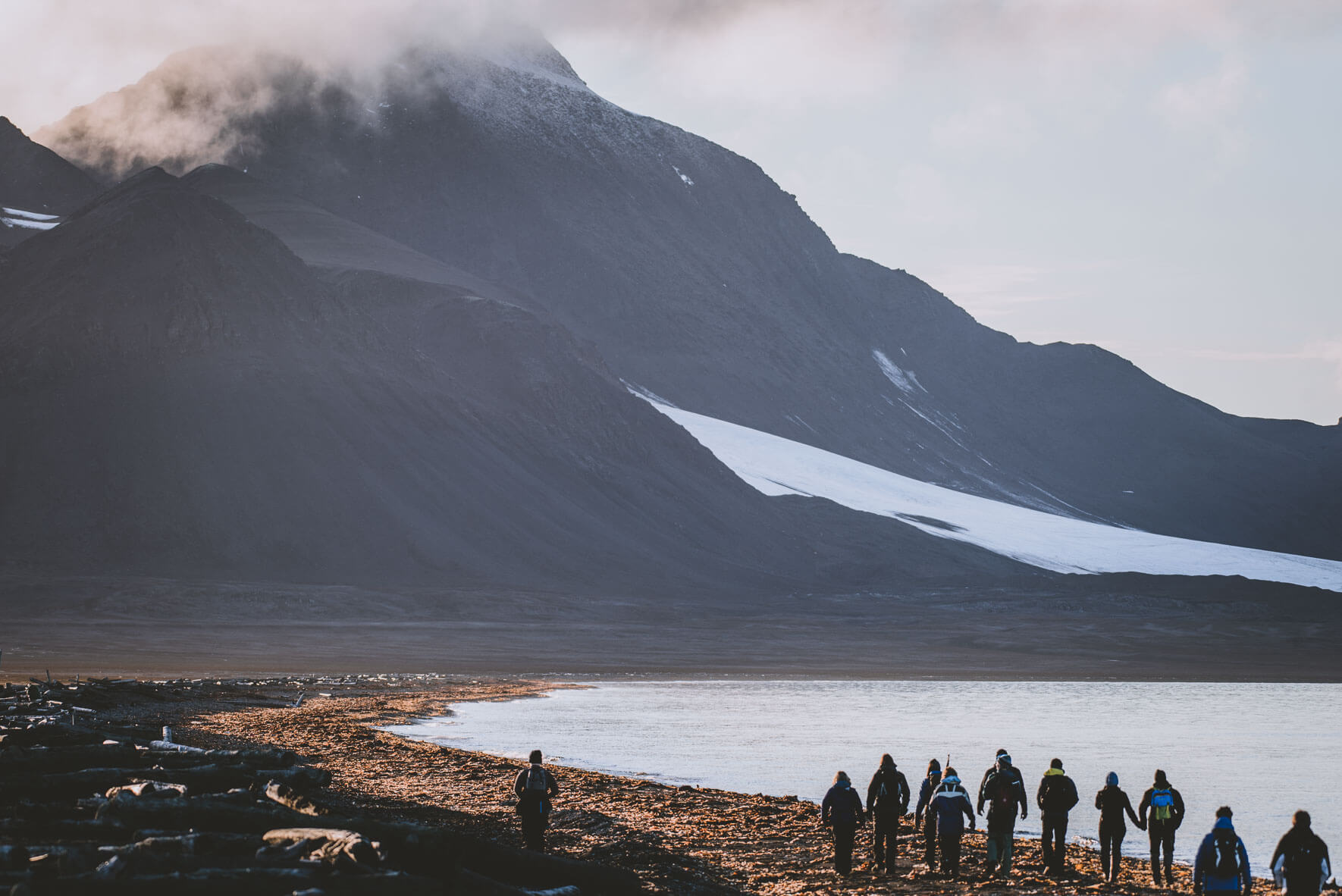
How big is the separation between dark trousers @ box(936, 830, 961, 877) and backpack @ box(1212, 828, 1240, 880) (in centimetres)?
351

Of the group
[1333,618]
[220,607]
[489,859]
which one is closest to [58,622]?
[220,607]

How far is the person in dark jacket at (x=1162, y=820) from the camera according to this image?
18.4 meters

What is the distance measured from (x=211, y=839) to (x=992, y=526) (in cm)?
17945

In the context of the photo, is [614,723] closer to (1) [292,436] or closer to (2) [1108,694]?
(2) [1108,694]

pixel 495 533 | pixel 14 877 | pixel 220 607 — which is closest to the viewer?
pixel 14 877

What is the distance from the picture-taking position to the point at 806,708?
5050 centimetres

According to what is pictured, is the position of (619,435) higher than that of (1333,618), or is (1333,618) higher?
(619,435)

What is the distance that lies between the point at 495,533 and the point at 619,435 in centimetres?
3662

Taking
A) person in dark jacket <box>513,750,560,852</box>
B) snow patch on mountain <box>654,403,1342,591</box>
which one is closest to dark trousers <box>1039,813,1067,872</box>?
person in dark jacket <box>513,750,560,852</box>

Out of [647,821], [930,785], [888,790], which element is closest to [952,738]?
[647,821]

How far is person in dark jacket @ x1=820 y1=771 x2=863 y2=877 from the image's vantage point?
1831 cm

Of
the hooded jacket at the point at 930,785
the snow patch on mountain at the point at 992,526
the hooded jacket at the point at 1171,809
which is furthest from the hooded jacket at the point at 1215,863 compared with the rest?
the snow patch on mountain at the point at 992,526

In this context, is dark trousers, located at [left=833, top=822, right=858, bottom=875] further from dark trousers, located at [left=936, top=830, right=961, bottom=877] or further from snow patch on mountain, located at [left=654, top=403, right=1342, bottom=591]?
snow patch on mountain, located at [left=654, top=403, right=1342, bottom=591]

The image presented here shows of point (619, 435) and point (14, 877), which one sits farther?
point (619, 435)
